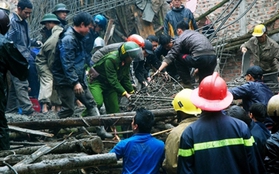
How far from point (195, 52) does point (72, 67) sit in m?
2.45

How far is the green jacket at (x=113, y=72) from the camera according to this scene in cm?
950

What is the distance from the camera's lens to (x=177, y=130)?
532cm

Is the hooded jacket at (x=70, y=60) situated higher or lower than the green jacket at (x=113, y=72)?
higher

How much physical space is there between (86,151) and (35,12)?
12.4 m

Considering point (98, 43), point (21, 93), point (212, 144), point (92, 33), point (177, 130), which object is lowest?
point (21, 93)

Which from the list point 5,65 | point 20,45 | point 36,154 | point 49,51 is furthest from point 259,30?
point 36,154

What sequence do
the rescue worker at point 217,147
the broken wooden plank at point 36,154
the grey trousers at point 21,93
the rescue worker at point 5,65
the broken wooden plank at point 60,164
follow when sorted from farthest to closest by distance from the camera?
the grey trousers at point 21,93, the rescue worker at point 5,65, the broken wooden plank at point 36,154, the broken wooden plank at point 60,164, the rescue worker at point 217,147

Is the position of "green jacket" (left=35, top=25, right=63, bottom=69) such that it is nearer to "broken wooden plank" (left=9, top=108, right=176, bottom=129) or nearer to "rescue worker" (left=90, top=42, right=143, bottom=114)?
"rescue worker" (left=90, top=42, right=143, bottom=114)

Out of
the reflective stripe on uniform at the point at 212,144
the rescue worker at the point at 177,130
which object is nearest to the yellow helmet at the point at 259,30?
the rescue worker at the point at 177,130

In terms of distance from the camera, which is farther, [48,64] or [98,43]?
[98,43]

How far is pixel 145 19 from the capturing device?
17109mm

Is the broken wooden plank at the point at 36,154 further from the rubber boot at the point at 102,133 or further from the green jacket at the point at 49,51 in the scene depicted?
the green jacket at the point at 49,51

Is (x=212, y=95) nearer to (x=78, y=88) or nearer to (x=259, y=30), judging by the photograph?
(x=78, y=88)

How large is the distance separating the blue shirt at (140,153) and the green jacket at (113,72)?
4.05 meters
